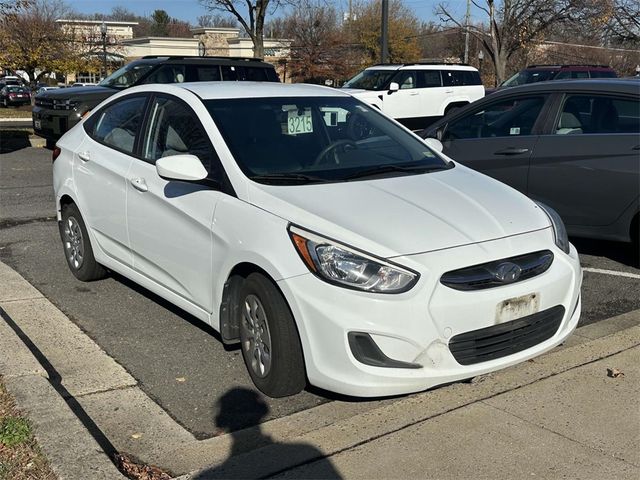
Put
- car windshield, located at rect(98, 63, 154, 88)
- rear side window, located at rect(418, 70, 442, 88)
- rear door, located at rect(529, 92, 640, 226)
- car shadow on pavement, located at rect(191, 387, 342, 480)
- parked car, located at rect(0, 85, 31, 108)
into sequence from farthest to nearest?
parked car, located at rect(0, 85, 31, 108) → rear side window, located at rect(418, 70, 442, 88) → car windshield, located at rect(98, 63, 154, 88) → rear door, located at rect(529, 92, 640, 226) → car shadow on pavement, located at rect(191, 387, 342, 480)

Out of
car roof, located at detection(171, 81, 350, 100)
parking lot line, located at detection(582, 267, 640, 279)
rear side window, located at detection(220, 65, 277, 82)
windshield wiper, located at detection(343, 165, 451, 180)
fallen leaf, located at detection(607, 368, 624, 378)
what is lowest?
fallen leaf, located at detection(607, 368, 624, 378)

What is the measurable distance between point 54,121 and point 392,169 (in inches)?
410

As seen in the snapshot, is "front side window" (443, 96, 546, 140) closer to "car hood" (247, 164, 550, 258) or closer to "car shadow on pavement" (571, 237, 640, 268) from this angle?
"car shadow on pavement" (571, 237, 640, 268)

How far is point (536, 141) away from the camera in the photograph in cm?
650

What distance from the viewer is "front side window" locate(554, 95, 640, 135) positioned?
6.06 metres

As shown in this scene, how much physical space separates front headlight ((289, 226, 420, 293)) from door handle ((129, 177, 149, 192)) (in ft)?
5.33

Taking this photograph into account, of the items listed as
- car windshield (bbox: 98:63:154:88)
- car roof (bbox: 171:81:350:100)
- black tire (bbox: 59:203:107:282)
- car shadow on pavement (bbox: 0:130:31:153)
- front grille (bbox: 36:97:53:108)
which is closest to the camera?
car roof (bbox: 171:81:350:100)

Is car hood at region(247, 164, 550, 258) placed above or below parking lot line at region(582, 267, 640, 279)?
above

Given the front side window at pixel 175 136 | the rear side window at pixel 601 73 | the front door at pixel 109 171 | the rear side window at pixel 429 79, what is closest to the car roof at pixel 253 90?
the front side window at pixel 175 136

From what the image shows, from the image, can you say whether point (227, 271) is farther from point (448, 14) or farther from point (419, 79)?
point (448, 14)

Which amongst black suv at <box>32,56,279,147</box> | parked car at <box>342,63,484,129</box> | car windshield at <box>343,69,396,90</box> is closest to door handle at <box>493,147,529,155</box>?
black suv at <box>32,56,279,147</box>

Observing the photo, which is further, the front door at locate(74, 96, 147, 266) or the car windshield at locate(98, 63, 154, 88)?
the car windshield at locate(98, 63, 154, 88)

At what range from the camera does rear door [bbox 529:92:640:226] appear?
5.95 metres

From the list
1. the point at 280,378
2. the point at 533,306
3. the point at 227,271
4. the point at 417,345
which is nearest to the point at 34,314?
the point at 227,271
